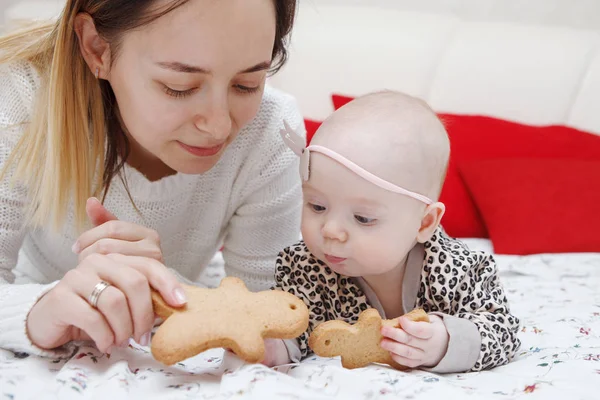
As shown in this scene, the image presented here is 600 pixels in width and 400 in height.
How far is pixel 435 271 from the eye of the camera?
1.29m

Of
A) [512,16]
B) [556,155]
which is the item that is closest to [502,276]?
[556,155]

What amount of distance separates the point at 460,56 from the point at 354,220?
182cm

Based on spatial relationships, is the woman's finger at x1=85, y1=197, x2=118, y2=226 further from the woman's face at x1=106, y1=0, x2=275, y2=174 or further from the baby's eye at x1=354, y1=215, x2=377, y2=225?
the baby's eye at x1=354, y1=215, x2=377, y2=225

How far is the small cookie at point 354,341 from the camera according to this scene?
1.15m

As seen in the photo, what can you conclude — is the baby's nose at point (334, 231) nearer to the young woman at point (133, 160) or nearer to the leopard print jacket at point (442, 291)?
the leopard print jacket at point (442, 291)

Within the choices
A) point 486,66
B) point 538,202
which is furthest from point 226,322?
point 486,66

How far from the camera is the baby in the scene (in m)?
1.19

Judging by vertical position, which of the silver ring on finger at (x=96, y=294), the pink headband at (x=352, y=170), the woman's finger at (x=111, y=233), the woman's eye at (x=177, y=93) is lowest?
the silver ring on finger at (x=96, y=294)

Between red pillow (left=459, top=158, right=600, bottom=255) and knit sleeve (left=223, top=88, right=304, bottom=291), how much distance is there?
0.84 metres

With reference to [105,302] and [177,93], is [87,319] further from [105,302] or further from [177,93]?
[177,93]

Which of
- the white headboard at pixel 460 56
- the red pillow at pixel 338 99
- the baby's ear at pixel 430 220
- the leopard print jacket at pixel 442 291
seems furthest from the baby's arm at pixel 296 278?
the white headboard at pixel 460 56

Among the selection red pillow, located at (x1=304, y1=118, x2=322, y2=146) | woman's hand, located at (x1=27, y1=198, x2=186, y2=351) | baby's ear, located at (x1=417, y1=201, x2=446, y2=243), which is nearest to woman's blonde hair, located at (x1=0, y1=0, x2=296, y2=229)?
woman's hand, located at (x1=27, y1=198, x2=186, y2=351)

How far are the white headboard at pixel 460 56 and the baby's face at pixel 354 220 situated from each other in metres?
1.66

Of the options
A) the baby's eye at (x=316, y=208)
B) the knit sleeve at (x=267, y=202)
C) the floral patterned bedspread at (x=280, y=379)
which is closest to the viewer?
the floral patterned bedspread at (x=280, y=379)
